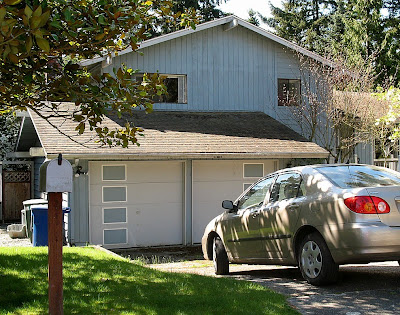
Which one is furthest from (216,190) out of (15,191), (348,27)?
(348,27)

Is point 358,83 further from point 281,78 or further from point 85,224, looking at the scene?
point 85,224

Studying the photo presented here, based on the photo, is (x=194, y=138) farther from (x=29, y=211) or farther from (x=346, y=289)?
(x=346, y=289)

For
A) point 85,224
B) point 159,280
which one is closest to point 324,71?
point 85,224

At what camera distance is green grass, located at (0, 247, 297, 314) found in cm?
658

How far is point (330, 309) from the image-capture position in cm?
673

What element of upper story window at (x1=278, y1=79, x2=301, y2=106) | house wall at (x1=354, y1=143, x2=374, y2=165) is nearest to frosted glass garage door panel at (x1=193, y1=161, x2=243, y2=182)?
upper story window at (x1=278, y1=79, x2=301, y2=106)

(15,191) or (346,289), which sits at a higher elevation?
(15,191)

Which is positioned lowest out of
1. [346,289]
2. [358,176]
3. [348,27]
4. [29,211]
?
[346,289]

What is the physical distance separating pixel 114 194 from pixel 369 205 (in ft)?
30.1

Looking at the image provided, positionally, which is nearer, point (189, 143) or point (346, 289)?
point (346, 289)

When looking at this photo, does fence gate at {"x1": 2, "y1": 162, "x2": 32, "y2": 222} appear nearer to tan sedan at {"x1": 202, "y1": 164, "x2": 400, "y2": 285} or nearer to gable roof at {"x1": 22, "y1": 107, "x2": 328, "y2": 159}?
gable roof at {"x1": 22, "y1": 107, "x2": 328, "y2": 159}

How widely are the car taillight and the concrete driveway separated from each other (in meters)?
1.03

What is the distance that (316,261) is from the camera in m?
8.05

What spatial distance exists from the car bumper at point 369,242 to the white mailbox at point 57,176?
144 inches
